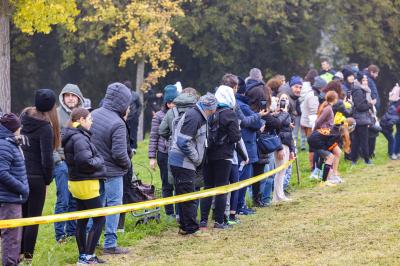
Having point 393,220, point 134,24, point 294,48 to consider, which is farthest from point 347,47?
point 393,220

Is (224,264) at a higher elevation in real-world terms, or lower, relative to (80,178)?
lower

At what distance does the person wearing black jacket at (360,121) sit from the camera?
18016 millimetres

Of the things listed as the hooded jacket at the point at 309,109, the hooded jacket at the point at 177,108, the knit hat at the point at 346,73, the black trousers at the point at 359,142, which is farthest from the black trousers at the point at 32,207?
the knit hat at the point at 346,73

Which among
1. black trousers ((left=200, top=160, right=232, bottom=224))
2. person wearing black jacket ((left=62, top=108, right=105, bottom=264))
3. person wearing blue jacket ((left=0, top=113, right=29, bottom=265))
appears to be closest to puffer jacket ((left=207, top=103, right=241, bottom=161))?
black trousers ((left=200, top=160, right=232, bottom=224))

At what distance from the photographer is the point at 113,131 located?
32.6ft

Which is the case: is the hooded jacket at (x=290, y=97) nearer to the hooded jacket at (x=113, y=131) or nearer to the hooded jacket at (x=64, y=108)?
the hooded jacket at (x=64, y=108)

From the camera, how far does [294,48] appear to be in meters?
32.4

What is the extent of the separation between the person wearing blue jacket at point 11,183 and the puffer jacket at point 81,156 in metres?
0.70

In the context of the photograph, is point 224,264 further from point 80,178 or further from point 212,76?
point 212,76

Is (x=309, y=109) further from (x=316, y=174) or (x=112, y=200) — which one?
(x=112, y=200)

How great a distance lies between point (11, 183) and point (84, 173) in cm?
105

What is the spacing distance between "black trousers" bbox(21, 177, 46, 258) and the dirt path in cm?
93

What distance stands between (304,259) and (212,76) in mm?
23188

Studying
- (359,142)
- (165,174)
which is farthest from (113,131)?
(359,142)
